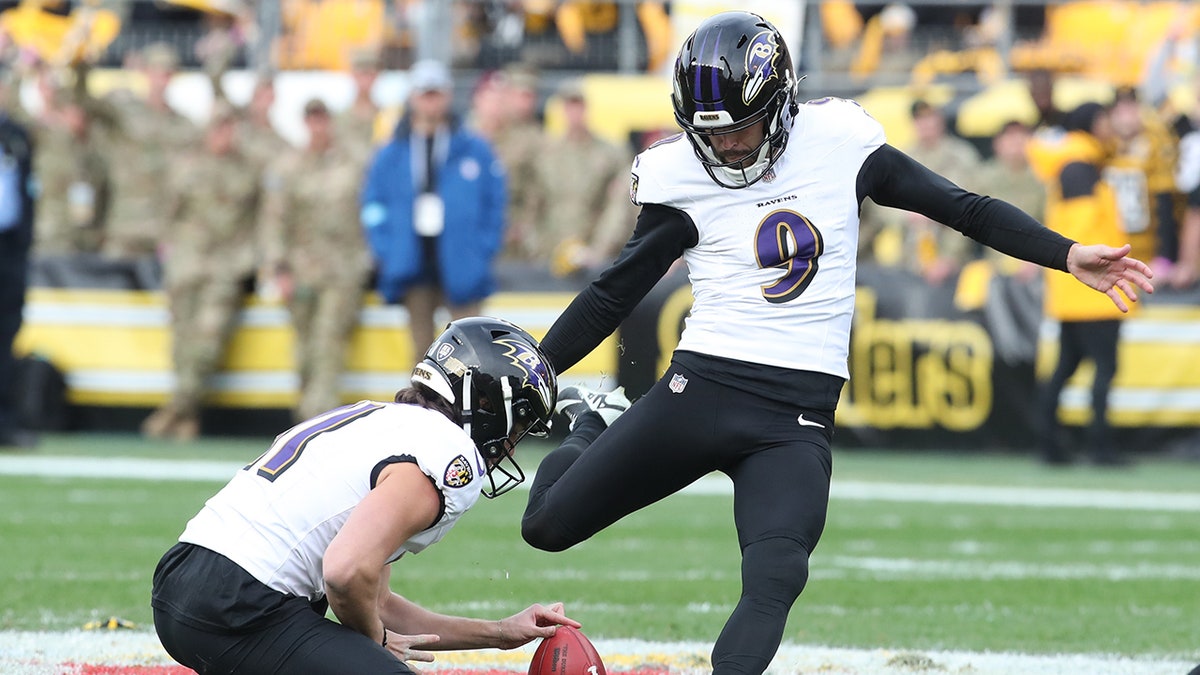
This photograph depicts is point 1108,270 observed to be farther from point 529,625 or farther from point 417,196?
point 417,196

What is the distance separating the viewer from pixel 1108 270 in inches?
177

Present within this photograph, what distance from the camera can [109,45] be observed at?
53.8ft

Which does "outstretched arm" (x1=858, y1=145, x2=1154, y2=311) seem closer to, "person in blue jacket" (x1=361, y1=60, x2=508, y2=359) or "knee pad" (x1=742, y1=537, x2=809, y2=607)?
"knee pad" (x1=742, y1=537, x2=809, y2=607)

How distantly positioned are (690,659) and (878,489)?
529 centimetres

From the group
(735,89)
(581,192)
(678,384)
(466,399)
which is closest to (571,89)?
(581,192)


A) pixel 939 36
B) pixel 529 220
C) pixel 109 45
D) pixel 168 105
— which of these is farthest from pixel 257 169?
pixel 939 36

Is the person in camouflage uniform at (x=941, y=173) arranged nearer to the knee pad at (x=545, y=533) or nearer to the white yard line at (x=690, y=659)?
the white yard line at (x=690, y=659)

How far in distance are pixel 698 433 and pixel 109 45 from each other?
13.2 m

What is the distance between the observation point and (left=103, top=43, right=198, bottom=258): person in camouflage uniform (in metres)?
14.0

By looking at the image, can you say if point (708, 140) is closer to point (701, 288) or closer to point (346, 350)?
point (701, 288)

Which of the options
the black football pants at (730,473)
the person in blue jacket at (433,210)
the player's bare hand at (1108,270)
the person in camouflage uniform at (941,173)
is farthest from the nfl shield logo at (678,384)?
the person in camouflage uniform at (941,173)

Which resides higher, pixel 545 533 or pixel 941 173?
pixel 545 533

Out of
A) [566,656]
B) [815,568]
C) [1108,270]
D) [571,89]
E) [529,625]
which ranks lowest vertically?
[815,568]

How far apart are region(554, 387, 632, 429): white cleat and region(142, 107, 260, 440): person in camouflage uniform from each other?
7.93 metres
